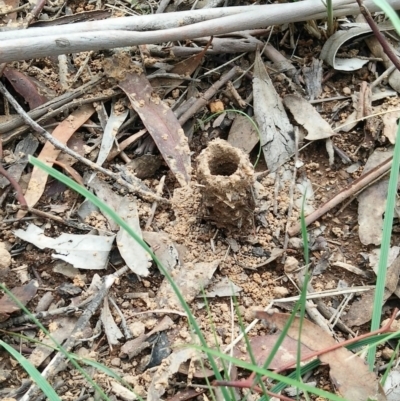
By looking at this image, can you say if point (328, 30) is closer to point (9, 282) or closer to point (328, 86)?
point (328, 86)

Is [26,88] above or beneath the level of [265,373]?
above

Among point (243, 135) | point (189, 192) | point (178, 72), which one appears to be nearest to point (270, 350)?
point (189, 192)

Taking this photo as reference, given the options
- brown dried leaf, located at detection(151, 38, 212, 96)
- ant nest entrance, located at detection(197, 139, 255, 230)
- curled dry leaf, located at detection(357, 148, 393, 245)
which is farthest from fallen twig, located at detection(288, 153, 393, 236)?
brown dried leaf, located at detection(151, 38, 212, 96)

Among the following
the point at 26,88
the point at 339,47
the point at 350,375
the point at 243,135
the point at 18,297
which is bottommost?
the point at 350,375

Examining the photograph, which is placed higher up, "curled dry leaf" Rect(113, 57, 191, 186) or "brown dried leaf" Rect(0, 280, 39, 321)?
"curled dry leaf" Rect(113, 57, 191, 186)

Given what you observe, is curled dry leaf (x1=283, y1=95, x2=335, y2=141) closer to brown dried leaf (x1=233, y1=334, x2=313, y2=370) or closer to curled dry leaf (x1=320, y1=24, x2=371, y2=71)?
curled dry leaf (x1=320, y1=24, x2=371, y2=71)

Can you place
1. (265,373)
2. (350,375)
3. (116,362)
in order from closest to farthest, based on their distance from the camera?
(265,373), (350,375), (116,362)

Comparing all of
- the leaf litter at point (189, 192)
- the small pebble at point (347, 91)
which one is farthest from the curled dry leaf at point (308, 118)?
the small pebble at point (347, 91)

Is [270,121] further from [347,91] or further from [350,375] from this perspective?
[350,375]
